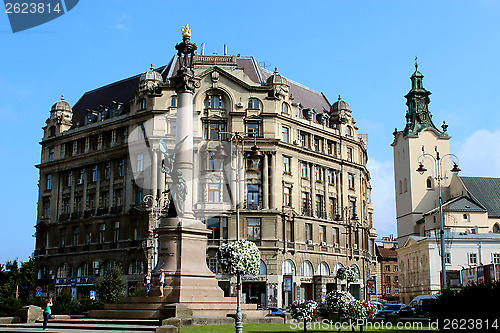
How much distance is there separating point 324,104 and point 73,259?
36258 mm

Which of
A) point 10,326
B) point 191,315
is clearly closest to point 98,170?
point 10,326

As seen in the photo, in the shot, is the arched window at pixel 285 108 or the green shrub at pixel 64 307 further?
the arched window at pixel 285 108

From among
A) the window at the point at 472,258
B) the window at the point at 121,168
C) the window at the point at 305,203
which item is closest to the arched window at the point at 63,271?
the window at the point at 121,168

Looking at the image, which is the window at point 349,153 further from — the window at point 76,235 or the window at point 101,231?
the window at point 76,235

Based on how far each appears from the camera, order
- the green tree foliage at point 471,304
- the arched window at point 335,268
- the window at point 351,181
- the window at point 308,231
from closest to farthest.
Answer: the green tree foliage at point 471,304, the window at point 308,231, the arched window at point 335,268, the window at point 351,181

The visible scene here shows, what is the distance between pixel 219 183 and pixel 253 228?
549cm

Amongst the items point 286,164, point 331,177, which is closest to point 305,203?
point 286,164

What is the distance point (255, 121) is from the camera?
61031mm

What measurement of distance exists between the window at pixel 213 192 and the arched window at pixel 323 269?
13585 mm

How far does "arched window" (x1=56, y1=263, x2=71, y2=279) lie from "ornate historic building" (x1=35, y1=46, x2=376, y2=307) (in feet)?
0.52

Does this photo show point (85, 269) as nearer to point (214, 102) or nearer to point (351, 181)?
point (214, 102)

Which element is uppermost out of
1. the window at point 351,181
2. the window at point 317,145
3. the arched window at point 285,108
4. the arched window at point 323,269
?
the arched window at point 285,108

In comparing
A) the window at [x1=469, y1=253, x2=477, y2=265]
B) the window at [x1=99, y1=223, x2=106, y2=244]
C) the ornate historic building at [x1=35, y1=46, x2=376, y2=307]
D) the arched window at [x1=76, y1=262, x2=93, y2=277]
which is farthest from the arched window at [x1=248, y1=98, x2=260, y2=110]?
the window at [x1=469, y1=253, x2=477, y2=265]

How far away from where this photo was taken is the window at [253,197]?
59.0 m
